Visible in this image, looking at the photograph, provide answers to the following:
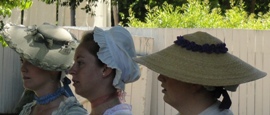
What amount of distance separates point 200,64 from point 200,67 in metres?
0.02

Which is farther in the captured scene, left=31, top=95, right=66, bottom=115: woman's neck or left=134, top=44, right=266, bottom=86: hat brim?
left=31, top=95, right=66, bottom=115: woman's neck

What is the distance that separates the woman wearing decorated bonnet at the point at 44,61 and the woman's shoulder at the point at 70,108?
0.03 meters

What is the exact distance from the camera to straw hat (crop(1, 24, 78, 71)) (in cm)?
397

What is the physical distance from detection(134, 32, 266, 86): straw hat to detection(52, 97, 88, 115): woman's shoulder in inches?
18.1

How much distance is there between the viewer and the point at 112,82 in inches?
145

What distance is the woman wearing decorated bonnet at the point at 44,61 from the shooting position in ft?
13.1

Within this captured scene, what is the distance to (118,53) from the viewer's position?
3.72 meters

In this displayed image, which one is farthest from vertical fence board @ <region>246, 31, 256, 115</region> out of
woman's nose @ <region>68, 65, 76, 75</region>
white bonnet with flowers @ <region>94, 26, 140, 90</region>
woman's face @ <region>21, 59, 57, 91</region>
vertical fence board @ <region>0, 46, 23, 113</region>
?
woman's nose @ <region>68, 65, 76, 75</region>

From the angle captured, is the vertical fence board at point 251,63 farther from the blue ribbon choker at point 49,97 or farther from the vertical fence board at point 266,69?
the blue ribbon choker at point 49,97

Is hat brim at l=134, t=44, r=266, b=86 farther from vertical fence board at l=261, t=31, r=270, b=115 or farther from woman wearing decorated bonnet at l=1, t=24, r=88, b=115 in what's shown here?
vertical fence board at l=261, t=31, r=270, b=115

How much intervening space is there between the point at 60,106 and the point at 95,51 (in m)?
0.39

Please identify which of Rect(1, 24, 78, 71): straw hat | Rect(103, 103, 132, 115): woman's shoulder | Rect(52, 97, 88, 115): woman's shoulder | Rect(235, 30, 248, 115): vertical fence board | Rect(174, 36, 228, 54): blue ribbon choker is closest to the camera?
Rect(174, 36, 228, 54): blue ribbon choker

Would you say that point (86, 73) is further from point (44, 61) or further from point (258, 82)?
point (258, 82)

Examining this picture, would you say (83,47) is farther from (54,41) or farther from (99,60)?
(54,41)
